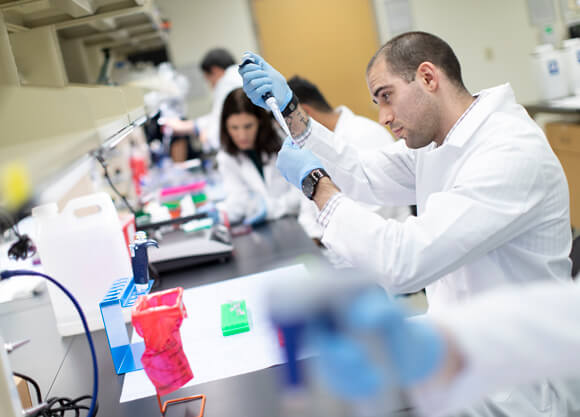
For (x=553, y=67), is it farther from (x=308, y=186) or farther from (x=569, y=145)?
(x=308, y=186)

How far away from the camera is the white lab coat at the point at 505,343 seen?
504 mm

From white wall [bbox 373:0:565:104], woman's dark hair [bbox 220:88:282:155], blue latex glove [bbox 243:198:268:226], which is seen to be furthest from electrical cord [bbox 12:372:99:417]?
white wall [bbox 373:0:565:104]

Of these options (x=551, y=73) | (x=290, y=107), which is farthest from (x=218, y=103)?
(x=290, y=107)

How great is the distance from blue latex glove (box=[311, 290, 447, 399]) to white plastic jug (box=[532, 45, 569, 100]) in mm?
3624

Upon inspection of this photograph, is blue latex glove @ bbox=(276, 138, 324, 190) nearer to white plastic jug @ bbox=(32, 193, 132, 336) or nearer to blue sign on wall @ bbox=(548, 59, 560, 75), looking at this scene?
white plastic jug @ bbox=(32, 193, 132, 336)

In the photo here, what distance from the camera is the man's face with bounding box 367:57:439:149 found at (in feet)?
4.27

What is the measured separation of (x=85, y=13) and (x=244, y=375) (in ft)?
3.69

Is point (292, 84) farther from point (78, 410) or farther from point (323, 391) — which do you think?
point (323, 391)

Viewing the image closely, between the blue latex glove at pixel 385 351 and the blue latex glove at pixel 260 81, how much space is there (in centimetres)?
102

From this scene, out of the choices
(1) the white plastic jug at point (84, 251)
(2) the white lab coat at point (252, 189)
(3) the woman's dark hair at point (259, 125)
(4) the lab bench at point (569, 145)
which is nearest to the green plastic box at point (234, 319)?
(1) the white plastic jug at point (84, 251)

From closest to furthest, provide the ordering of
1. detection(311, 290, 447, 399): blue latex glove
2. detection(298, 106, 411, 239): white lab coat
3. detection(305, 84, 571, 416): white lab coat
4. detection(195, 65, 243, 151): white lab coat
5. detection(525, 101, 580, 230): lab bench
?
detection(311, 290, 447, 399): blue latex glove, detection(305, 84, 571, 416): white lab coat, detection(298, 106, 411, 239): white lab coat, detection(525, 101, 580, 230): lab bench, detection(195, 65, 243, 151): white lab coat

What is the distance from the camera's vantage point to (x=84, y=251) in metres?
1.49

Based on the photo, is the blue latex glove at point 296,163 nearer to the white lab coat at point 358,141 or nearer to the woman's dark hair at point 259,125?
the white lab coat at point 358,141

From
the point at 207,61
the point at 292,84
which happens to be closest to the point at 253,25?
the point at 207,61
